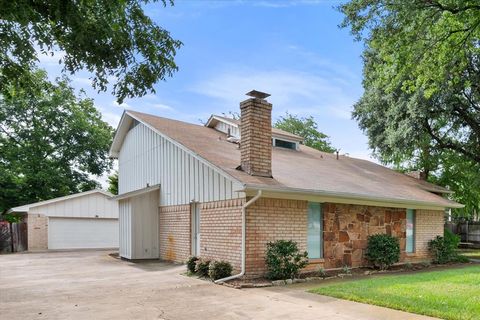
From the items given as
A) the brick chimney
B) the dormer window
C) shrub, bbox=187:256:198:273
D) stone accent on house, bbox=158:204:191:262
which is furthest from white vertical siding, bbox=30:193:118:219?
the brick chimney

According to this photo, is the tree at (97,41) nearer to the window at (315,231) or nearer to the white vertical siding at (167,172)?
the white vertical siding at (167,172)

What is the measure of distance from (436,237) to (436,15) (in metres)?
10.0

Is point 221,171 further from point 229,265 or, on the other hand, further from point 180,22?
point 180,22

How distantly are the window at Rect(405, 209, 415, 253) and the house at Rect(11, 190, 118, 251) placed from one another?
13.8m

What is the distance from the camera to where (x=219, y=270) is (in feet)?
34.9

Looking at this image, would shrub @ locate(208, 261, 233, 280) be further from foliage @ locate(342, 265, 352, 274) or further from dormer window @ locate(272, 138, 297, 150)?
dormer window @ locate(272, 138, 297, 150)

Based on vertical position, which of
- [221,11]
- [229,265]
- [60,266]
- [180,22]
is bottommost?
[60,266]

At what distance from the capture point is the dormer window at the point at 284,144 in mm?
18219

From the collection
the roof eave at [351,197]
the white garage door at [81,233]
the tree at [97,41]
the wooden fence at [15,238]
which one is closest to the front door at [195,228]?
the roof eave at [351,197]

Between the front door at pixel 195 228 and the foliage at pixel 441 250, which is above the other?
the front door at pixel 195 228

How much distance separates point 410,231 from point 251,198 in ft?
26.0

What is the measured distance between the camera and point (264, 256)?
1074 centimetres

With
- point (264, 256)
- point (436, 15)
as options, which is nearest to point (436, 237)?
point (264, 256)

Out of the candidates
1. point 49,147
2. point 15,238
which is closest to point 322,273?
point 15,238
